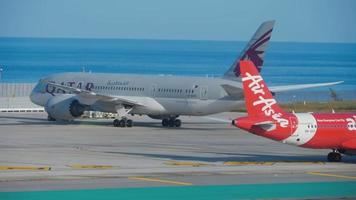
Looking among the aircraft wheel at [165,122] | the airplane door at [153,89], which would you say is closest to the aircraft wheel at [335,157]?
the airplane door at [153,89]

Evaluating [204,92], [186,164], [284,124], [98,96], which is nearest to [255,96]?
[284,124]

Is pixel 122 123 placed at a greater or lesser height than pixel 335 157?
greater

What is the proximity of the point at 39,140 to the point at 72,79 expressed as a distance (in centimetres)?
1329

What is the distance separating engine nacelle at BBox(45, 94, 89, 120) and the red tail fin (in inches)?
940

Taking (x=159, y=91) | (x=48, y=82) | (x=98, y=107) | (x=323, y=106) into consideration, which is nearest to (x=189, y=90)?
(x=159, y=91)

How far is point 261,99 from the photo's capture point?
30516mm

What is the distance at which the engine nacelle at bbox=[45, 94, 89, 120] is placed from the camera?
53.5m

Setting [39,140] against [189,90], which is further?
[189,90]

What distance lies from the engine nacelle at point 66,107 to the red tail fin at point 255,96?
78.4ft

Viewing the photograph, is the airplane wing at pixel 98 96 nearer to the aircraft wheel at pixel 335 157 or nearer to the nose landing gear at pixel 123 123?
the nose landing gear at pixel 123 123

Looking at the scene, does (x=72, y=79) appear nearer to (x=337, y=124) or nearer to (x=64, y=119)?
(x=64, y=119)

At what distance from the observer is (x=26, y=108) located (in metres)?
68.0

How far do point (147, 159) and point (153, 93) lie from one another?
19.9m

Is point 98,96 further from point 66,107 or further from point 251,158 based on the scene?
point 251,158
